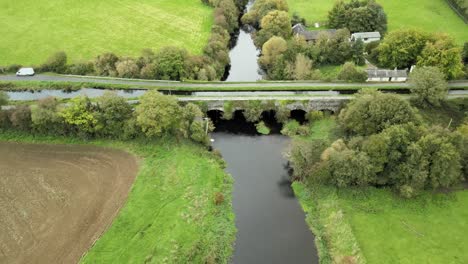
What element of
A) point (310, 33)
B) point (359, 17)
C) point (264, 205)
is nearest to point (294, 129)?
point (264, 205)

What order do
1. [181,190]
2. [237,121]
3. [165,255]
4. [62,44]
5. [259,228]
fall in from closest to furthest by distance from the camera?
[165,255], [259,228], [181,190], [237,121], [62,44]

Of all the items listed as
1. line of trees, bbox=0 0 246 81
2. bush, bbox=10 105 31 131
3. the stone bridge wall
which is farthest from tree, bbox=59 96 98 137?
the stone bridge wall

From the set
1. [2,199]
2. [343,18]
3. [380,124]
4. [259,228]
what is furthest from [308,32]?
[2,199]

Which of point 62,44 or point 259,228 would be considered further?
point 62,44

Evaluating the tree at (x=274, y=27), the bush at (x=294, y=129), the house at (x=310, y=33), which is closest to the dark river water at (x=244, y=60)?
the tree at (x=274, y=27)

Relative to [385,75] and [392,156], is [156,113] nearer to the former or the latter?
[392,156]

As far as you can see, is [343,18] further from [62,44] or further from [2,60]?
[2,60]
